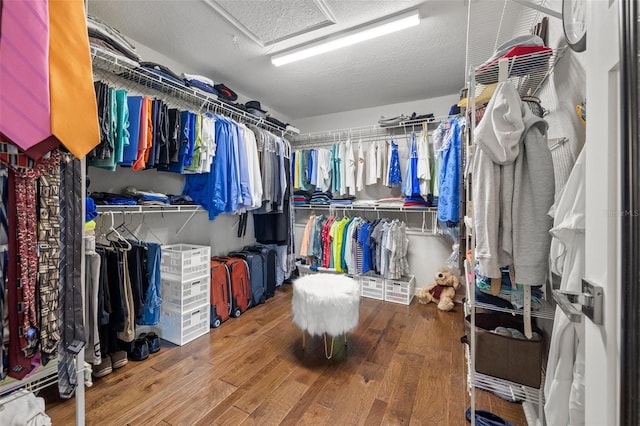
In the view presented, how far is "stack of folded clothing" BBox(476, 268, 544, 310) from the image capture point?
1191mm

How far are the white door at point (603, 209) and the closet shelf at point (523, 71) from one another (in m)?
0.77

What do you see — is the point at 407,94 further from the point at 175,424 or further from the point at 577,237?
the point at 175,424

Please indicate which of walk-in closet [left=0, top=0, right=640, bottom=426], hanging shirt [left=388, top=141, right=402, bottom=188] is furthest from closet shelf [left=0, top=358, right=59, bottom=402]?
hanging shirt [left=388, top=141, right=402, bottom=188]

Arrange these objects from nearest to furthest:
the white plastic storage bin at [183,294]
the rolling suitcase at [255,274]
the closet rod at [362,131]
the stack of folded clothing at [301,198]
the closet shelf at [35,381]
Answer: the closet shelf at [35,381] < the white plastic storage bin at [183,294] < the rolling suitcase at [255,274] < the closet rod at [362,131] < the stack of folded clothing at [301,198]

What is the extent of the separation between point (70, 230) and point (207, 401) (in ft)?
3.97

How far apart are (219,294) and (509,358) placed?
228 centimetres

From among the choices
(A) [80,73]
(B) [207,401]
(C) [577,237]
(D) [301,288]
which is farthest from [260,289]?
(C) [577,237]

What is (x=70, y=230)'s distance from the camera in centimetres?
101

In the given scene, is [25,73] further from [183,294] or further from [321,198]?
[321,198]

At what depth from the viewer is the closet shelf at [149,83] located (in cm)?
178

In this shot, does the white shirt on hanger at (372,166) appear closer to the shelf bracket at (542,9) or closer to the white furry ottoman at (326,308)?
the white furry ottoman at (326,308)

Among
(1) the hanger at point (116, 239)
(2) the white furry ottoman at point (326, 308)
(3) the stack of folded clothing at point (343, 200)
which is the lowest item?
(2) the white furry ottoman at point (326, 308)

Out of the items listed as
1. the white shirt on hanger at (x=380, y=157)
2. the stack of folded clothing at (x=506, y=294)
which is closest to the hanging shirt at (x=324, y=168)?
the white shirt on hanger at (x=380, y=157)

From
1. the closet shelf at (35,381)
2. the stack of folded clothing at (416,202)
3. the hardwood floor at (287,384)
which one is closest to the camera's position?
the closet shelf at (35,381)
